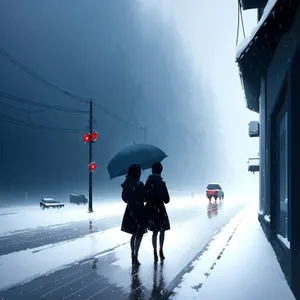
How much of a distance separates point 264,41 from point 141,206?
13.9 ft

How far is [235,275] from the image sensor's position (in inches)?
287

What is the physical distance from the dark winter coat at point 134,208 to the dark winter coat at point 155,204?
0.24 metres

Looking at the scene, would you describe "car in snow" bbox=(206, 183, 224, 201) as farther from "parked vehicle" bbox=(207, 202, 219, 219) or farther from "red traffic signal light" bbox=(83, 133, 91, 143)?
"red traffic signal light" bbox=(83, 133, 91, 143)

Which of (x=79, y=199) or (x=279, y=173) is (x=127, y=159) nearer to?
(x=279, y=173)

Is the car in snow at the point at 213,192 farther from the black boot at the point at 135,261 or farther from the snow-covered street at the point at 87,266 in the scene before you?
the black boot at the point at 135,261

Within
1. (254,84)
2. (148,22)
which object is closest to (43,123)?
(148,22)

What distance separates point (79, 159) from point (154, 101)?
3639 cm

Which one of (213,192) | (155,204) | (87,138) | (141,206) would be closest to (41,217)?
(87,138)

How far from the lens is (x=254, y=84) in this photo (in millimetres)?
15281

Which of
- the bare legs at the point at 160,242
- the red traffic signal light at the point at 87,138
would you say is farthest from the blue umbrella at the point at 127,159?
the red traffic signal light at the point at 87,138

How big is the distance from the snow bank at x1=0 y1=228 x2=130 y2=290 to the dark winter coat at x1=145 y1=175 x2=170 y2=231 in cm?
200

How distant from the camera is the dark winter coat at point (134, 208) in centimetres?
790

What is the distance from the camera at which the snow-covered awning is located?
5723 millimetres

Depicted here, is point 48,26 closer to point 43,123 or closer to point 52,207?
point 43,123
